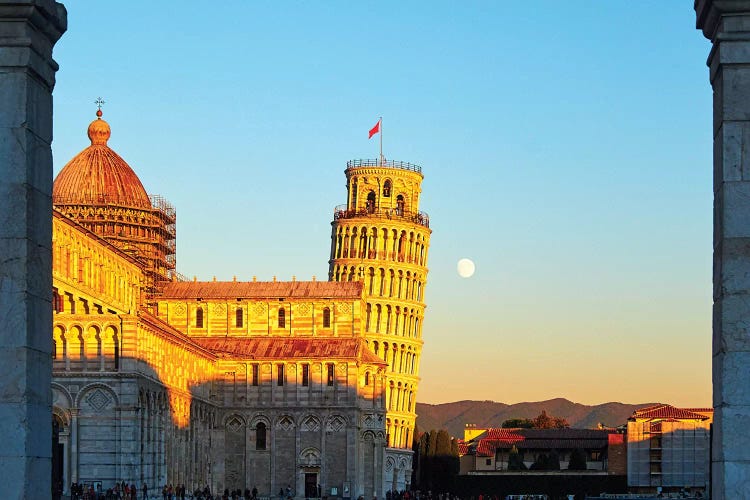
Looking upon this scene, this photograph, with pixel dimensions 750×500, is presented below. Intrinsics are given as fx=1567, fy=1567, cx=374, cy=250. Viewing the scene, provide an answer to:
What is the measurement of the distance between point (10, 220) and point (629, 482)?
415ft

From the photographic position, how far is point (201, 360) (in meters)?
114

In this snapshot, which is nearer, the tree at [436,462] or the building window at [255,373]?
the building window at [255,373]

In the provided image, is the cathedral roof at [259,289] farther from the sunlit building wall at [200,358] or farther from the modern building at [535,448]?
the modern building at [535,448]

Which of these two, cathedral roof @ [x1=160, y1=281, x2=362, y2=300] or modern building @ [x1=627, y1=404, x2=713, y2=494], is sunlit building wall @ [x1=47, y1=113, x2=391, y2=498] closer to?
cathedral roof @ [x1=160, y1=281, x2=362, y2=300]

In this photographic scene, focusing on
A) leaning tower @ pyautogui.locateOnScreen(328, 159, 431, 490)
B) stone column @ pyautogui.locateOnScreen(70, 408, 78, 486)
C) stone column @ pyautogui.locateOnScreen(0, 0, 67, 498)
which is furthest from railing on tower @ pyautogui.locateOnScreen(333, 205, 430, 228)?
stone column @ pyautogui.locateOnScreen(0, 0, 67, 498)

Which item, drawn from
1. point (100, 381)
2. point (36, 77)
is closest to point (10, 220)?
point (36, 77)

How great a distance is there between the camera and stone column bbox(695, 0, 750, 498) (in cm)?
2227

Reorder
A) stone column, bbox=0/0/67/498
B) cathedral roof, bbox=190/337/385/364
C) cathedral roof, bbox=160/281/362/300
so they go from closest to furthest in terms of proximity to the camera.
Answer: stone column, bbox=0/0/67/498
cathedral roof, bbox=190/337/385/364
cathedral roof, bbox=160/281/362/300

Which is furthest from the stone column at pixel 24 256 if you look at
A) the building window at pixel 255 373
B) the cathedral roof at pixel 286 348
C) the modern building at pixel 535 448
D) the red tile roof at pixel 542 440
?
the red tile roof at pixel 542 440

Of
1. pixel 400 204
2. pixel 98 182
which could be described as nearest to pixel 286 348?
pixel 98 182

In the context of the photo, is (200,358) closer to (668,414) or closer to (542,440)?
(668,414)

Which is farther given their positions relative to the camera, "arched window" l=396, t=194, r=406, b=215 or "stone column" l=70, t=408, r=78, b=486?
"arched window" l=396, t=194, r=406, b=215

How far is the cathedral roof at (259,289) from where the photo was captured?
129 meters

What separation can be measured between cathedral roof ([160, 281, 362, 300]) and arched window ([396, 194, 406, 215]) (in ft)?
72.4
